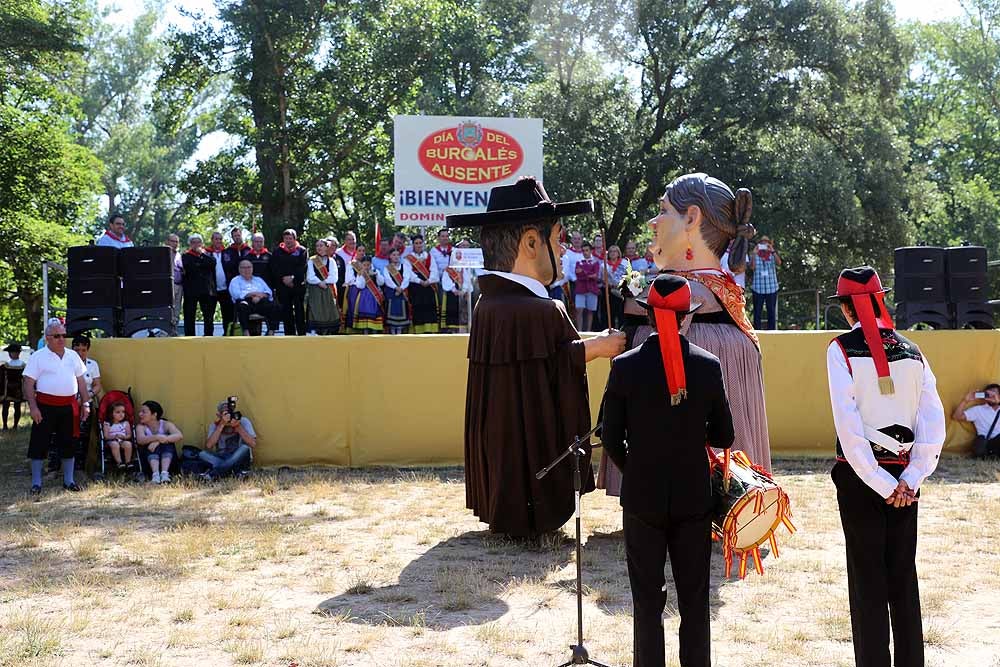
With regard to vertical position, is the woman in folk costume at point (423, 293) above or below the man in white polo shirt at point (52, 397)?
above

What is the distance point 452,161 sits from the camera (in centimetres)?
1390

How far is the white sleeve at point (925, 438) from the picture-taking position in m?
3.75

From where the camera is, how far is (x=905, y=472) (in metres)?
3.76

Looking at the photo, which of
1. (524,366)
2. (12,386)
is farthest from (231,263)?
(524,366)

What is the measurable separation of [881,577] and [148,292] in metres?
9.08

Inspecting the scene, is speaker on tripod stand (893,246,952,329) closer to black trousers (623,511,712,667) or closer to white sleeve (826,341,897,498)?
white sleeve (826,341,897,498)

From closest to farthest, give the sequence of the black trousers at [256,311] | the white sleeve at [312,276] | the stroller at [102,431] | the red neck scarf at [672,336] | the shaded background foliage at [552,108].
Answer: the red neck scarf at [672,336]
the stroller at [102,431]
the black trousers at [256,311]
the white sleeve at [312,276]
the shaded background foliage at [552,108]

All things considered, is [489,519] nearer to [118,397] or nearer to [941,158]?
[118,397]

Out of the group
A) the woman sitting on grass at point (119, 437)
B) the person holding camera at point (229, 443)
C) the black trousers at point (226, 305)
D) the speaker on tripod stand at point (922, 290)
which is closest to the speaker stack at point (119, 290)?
the woman sitting on grass at point (119, 437)

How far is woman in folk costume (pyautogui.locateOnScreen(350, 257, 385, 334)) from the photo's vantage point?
45.4ft

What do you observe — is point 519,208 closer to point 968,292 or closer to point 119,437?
point 119,437

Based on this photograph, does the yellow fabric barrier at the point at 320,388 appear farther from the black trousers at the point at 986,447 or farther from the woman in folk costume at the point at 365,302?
the woman in folk costume at the point at 365,302

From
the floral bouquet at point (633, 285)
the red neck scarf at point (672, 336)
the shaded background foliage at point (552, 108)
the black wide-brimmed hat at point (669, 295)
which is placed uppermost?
the shaded background foliage at point (552, 108)

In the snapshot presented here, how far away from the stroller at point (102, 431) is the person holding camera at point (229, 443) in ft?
2.21
